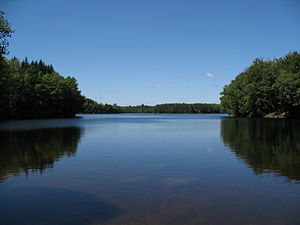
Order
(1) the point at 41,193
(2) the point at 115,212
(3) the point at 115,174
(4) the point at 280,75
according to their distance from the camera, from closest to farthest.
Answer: (2) the point at 115,212, (1) the point at 41,193, (3) the point at 115,174, (4) the point at 280,75

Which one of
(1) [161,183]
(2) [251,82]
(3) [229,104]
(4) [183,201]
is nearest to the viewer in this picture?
(4) [183,201]

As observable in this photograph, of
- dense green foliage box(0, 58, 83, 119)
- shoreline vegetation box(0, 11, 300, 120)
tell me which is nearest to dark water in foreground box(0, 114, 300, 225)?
shoreline vegetation box(0, 11, 300, 120)

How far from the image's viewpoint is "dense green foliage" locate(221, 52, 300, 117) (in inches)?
3337

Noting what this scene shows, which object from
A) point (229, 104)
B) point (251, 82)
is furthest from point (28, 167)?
point (229, 104)

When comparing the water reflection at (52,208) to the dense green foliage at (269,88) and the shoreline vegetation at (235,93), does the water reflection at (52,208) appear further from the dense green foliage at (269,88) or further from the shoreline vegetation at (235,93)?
the dense green foliage at (269,88)

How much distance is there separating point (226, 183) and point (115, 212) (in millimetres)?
5562

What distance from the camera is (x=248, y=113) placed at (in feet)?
347

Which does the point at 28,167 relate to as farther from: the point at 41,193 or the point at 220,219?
the point at 220,219

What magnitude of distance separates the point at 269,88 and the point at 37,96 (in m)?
77.9

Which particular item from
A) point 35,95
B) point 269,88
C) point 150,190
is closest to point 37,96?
point 35,95

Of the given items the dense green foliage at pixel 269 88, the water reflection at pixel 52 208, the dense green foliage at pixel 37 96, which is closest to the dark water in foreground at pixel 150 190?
the water reflection at pixel 52 208

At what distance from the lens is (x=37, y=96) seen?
108m

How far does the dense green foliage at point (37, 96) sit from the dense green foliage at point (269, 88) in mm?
64435

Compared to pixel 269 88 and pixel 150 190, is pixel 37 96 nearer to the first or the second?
pixel 269 88
